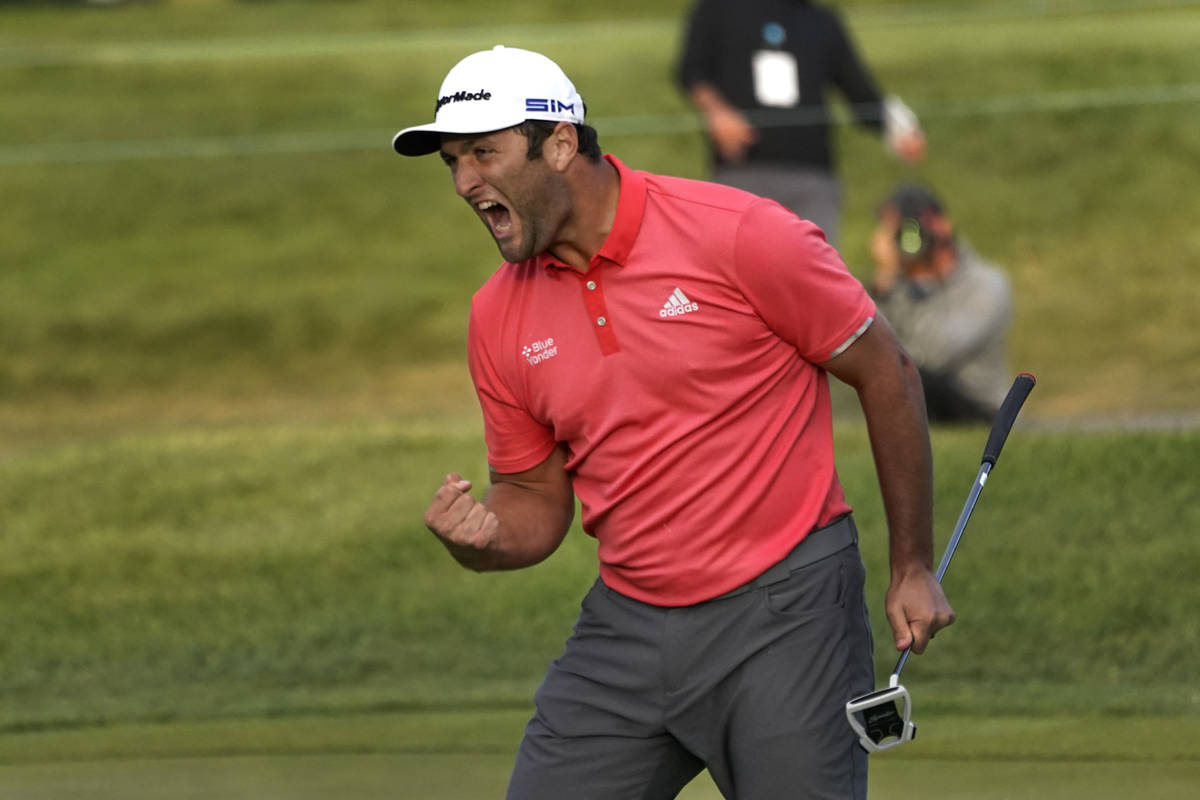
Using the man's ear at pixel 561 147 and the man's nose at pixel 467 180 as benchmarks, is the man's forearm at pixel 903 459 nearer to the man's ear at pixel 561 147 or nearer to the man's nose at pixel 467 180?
the man's ear at pixel 561 147

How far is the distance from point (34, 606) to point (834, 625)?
543 centimetres

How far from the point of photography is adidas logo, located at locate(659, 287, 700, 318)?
11.4 feet

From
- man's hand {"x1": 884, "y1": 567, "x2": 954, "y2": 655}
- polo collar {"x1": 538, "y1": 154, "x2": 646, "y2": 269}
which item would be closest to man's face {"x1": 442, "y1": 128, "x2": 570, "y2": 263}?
polo collar {"x1": 538, "y1": 154, "x2": 646, "y2": 269}

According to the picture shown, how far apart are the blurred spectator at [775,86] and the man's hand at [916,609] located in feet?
19.3

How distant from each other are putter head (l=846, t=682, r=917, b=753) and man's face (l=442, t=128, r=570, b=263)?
985 millimetres

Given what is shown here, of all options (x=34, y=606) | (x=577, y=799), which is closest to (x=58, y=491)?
(x=34, y=606)

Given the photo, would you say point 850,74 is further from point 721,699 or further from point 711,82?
point 721,699

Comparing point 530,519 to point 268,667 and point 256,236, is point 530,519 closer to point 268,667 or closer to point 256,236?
Answer: point 268,667

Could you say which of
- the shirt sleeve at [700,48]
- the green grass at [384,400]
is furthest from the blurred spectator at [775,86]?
the green grass at [384,400]

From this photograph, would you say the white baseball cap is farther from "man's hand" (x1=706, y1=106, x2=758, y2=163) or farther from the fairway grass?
"man's hand" (x1=706, y1=106, x2=758, y2=163)

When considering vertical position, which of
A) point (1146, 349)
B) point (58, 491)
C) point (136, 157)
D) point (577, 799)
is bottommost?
point (136, 157)

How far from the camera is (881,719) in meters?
3.37

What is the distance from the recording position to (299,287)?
663 inches

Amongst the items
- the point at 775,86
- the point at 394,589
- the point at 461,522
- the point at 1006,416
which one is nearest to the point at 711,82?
the point at 775,86
